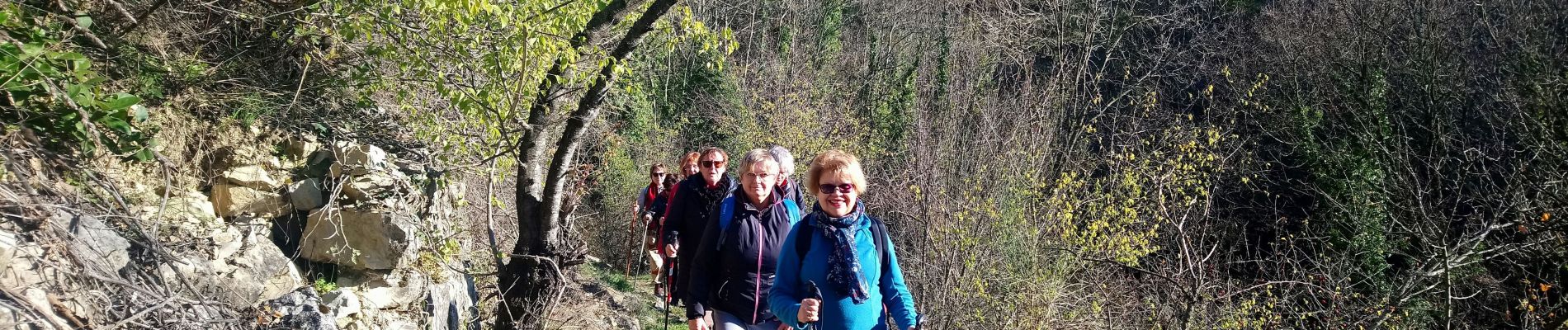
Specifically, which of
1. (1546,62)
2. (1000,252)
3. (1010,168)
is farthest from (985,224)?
(1546,62)

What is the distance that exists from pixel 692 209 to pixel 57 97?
298 centimetres

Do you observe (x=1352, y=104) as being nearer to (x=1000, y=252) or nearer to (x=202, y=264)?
(x=1000, y=252)

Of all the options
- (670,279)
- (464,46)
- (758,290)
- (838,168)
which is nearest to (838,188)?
(838,168)

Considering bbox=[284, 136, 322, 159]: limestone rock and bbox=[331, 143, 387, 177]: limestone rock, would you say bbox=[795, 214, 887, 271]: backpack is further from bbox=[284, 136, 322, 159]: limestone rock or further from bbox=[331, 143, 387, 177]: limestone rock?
bbox=[284, 136, 322, 159]: limestone rock

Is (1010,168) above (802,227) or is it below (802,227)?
below

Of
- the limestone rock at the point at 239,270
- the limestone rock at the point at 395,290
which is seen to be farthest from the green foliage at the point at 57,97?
the limestone rock at the point at 395,290

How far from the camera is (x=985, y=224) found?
9.42 metres

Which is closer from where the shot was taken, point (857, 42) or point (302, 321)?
point (302, 321)

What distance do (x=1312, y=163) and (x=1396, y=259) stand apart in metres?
2.20

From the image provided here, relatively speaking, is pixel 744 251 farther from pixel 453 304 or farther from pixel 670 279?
pixel 453 304

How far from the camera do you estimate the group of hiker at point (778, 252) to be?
133 inches

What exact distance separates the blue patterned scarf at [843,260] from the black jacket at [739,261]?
910mm

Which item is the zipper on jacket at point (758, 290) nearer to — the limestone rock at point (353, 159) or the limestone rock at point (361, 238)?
the limestone rock at point (361, 238)

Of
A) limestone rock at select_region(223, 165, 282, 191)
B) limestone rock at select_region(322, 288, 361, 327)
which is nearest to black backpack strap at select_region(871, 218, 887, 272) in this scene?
limestone rock at select_region(322, 288, 361, 327)
